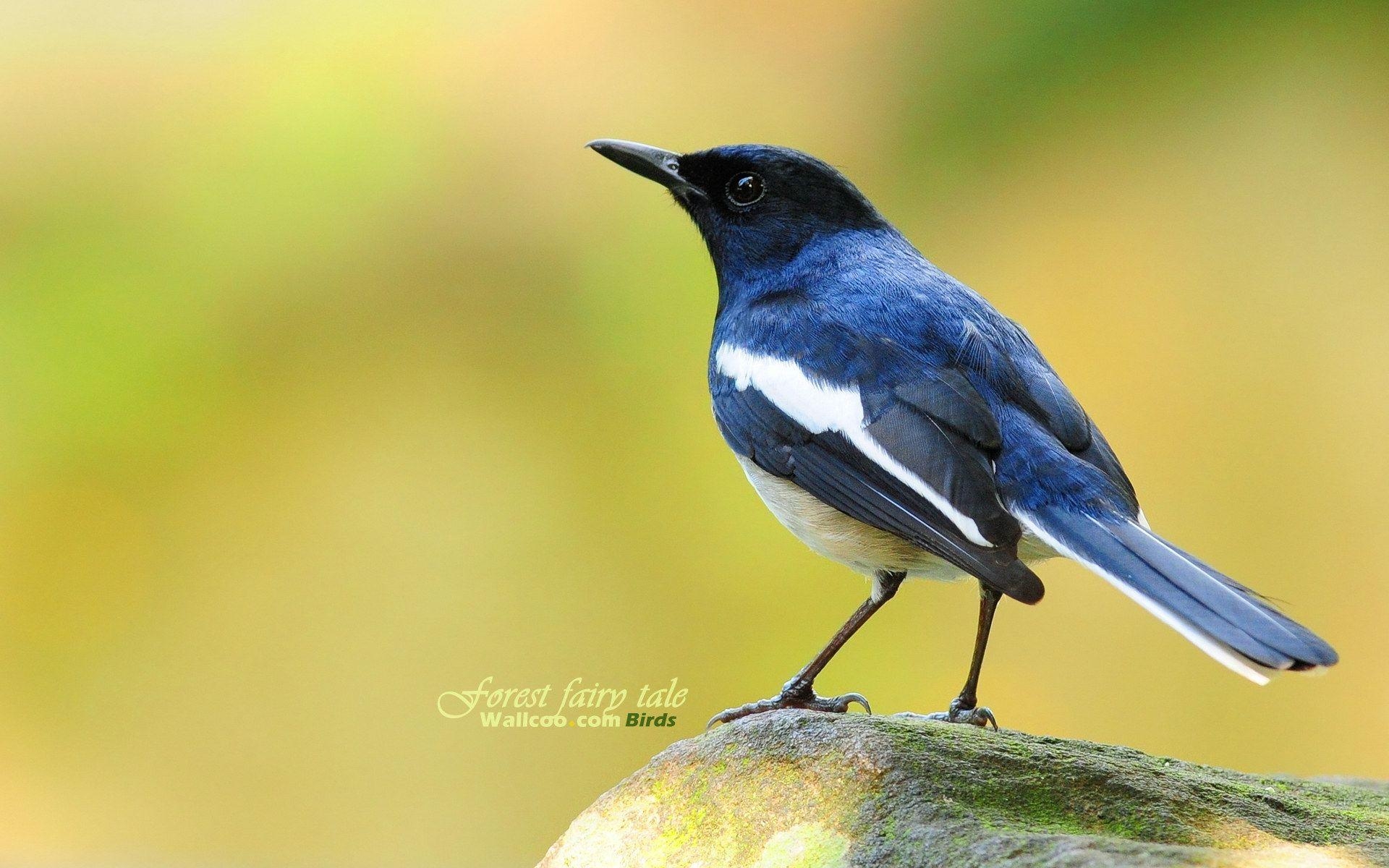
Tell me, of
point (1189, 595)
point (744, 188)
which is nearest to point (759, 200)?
point (744, 188)

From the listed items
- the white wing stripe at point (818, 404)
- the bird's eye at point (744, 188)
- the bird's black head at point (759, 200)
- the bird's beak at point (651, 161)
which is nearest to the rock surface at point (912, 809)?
the white wing stripe at point (818, 404)

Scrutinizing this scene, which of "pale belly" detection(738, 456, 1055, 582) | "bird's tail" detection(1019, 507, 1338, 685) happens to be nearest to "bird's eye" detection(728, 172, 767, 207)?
"pale belly" detection(738, 456, 1055, 582)

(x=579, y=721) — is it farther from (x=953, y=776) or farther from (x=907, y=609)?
(x=953, y=776)

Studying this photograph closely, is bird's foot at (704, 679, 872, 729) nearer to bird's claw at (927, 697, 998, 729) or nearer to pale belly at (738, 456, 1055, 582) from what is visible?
bird's claw at (927, 697, 998, 729)

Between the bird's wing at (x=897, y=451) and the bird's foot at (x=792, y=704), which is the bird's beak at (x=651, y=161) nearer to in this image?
the bird's wing at (x=897, y=451)

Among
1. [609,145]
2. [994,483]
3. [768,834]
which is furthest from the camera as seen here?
[609,145]

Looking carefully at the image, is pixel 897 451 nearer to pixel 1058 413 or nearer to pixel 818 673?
pixel 1058 413

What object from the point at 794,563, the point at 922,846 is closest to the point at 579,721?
the point at 794,563
